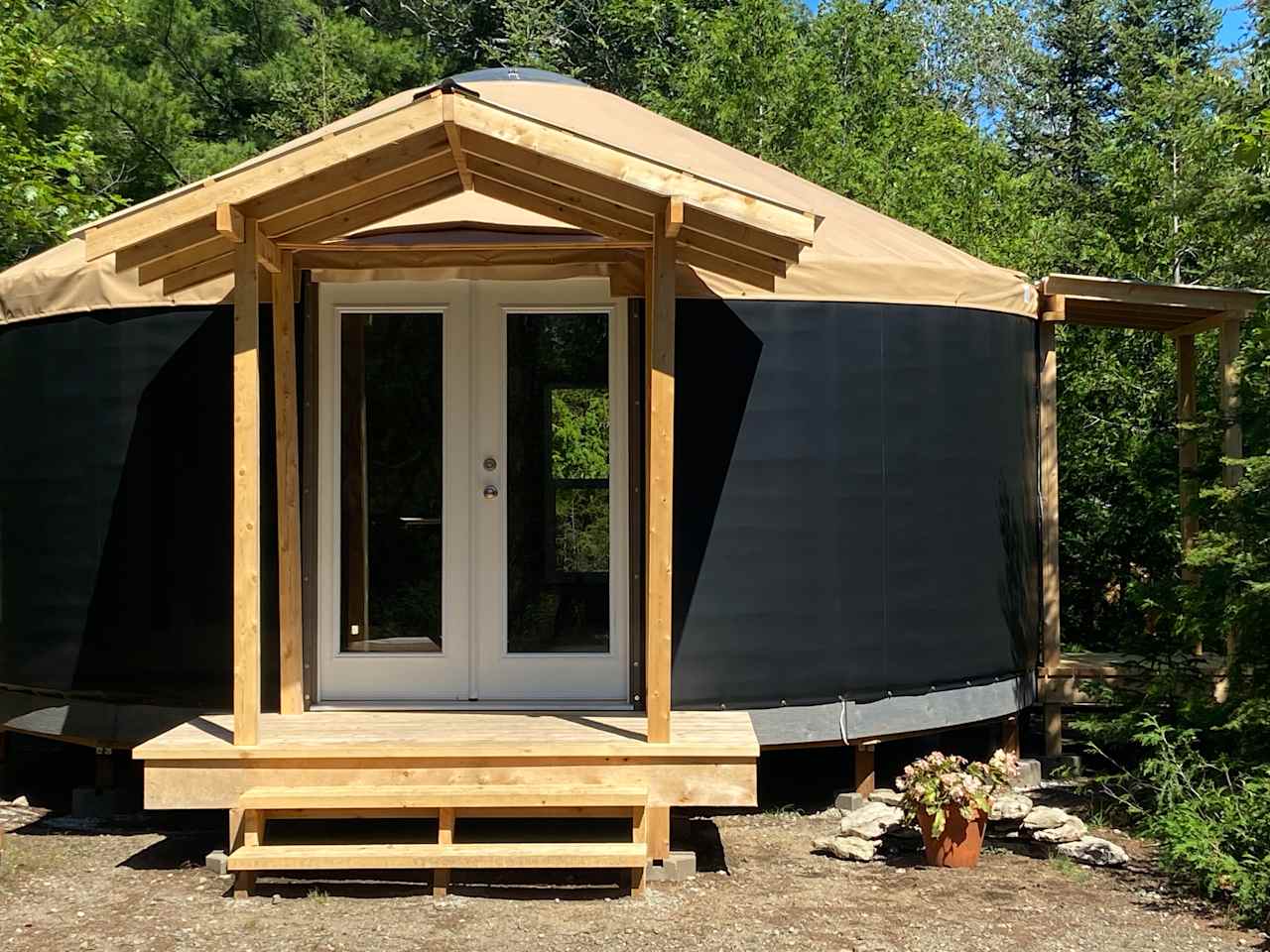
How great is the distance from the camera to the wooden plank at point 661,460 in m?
4.31

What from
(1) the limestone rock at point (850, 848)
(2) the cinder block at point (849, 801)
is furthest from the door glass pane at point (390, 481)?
(2) the cinder block at point (849, 801)

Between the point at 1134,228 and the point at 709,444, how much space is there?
18.6 feet

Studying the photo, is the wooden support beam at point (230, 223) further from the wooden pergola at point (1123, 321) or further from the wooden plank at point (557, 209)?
the wooden pergola at point (1123, 321)

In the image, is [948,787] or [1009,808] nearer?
[948,787]

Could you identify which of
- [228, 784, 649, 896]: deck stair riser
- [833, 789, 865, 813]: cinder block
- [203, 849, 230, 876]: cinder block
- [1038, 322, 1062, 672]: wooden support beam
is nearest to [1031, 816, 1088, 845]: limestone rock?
[833, 789, 865, 813]: cinder block

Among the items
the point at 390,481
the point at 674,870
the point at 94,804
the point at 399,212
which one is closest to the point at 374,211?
the point at 399,212

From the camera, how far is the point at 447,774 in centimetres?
449

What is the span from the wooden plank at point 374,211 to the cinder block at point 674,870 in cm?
251

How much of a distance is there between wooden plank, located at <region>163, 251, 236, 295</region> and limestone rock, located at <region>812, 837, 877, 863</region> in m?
3.14

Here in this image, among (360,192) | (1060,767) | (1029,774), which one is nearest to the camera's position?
(360,192)

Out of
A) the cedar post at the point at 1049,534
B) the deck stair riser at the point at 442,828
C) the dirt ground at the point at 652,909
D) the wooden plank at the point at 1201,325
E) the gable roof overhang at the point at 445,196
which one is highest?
the gable roof overhang at the point at 445,196

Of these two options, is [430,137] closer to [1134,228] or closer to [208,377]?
[208,377]

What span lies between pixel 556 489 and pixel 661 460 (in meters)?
1.09

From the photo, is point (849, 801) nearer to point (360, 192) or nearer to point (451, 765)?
point (451, 765)
